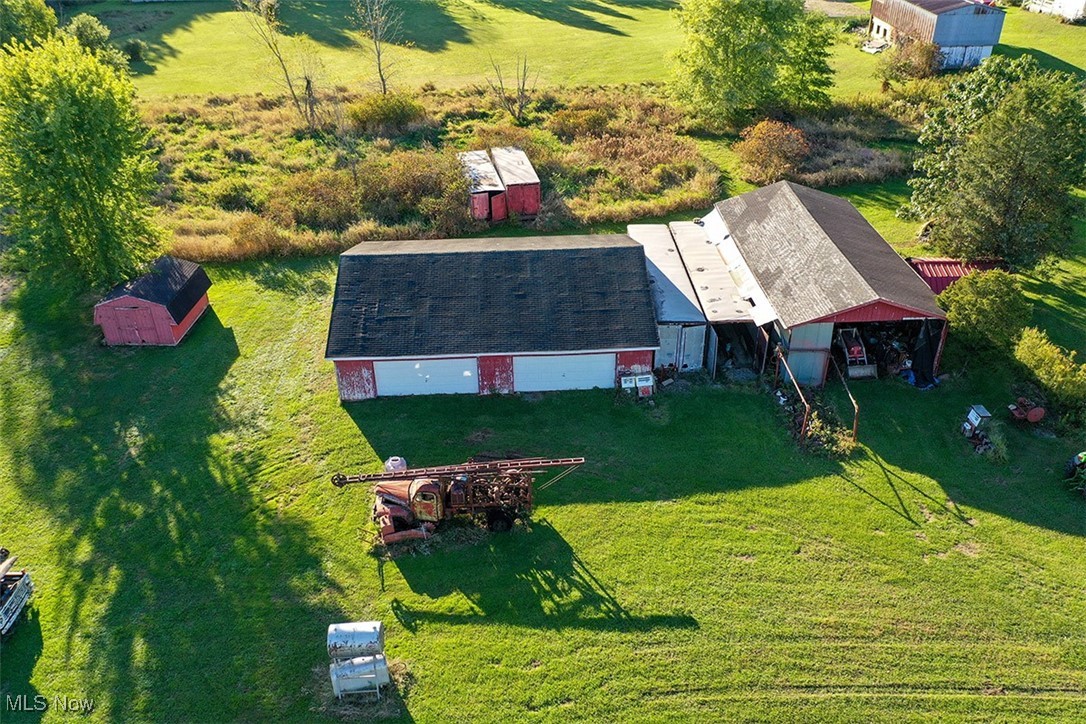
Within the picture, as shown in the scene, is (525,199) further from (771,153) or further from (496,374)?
(771,153)

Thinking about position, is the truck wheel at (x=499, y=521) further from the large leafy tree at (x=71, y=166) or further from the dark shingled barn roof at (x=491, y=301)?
the large leafy tree at (x=71, y=166)

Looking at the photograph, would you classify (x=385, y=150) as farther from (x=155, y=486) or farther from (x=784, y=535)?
(x=784, y=535)

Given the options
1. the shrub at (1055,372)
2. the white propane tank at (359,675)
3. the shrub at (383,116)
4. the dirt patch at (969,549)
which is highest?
the shrub at (383,116)

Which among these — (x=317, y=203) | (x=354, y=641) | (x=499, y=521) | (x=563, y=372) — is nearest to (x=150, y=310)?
(x=317, y=203)

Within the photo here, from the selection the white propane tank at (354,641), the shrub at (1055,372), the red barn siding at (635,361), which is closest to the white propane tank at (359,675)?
the white propane tank at (354,641)

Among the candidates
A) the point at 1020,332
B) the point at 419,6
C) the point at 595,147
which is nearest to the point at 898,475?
the point at 1020,332

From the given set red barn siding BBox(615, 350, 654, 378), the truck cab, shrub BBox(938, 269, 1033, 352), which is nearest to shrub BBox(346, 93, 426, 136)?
red barn siding BBox(615, 350, 654, 378)
